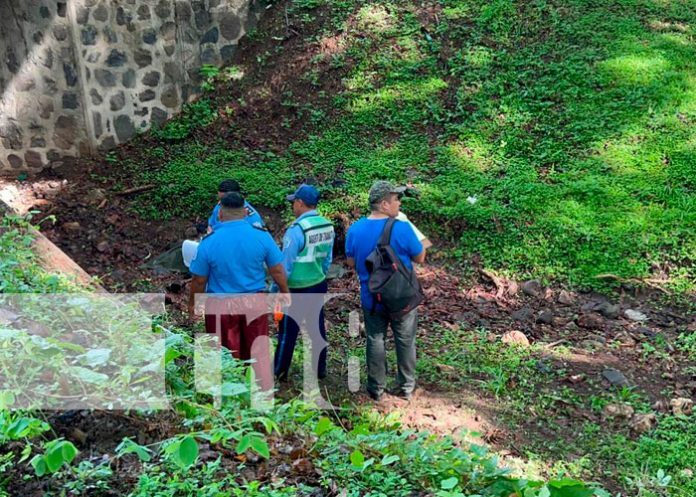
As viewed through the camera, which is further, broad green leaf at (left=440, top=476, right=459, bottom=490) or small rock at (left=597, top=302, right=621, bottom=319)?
small rock at (left=597, top=302, right=621, bottom=319)

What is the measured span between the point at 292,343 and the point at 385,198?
1382 mm

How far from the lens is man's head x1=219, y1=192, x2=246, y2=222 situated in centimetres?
530

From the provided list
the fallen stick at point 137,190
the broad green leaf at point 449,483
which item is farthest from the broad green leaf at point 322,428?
the fallen stick at point 137,190

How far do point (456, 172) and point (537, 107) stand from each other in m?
1.53

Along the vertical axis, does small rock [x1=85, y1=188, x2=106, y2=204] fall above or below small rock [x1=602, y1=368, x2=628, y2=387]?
above

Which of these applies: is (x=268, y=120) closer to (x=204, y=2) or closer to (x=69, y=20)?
(x=204, y=2)

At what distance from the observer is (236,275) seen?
17.6 feet

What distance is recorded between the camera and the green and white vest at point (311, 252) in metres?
5.74

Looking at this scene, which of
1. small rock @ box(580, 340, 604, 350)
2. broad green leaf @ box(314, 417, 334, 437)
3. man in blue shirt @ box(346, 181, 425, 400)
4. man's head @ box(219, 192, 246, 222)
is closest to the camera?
broad green leaf @ box(314, 417, 334, 437)

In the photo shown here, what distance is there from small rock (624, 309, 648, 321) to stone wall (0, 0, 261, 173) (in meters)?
6.62

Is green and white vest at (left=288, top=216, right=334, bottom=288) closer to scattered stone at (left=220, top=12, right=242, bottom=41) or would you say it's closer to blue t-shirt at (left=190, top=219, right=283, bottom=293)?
blue t-shirt at (left=190, top=219, right=283, bottom=293)

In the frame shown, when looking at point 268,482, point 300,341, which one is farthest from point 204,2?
point 268,482

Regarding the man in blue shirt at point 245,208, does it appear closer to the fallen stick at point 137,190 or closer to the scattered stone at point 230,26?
the fallen stick at point 137,190

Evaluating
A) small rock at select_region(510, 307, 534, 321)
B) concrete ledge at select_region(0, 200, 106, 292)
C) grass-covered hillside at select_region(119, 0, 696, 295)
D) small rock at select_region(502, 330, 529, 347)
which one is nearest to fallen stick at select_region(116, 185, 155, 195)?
grass-covered hillside at select_region(119, 0, 696, 295)
